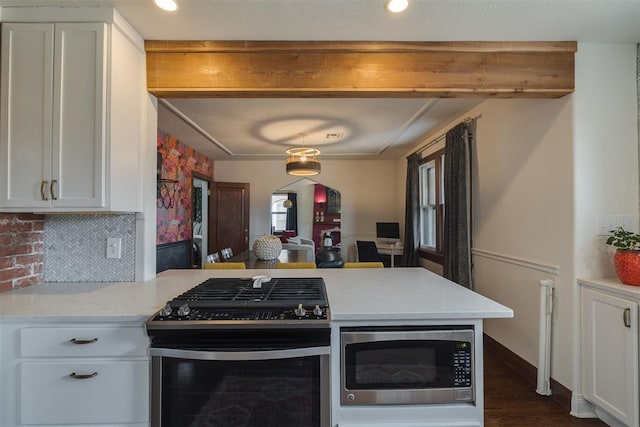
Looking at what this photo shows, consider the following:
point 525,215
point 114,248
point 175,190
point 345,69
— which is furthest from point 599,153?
point 175,190

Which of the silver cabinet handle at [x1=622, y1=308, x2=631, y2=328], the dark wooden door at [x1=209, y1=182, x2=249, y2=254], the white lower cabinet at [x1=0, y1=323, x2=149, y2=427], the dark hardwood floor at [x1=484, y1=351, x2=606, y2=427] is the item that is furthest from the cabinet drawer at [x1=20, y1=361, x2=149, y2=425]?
the dark wooden door at [x1=209, y1=182, x2=249, y2=254]

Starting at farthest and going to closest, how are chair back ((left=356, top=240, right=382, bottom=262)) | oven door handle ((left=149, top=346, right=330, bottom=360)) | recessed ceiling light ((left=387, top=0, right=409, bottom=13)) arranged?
chair back ((left=356, top=240, right=382, bottom=262)), recessed ceiling light ((left=387, top=0, right=409, bottom=13)), oven door handle ((left=149, top=346, right=330, bottom=360))

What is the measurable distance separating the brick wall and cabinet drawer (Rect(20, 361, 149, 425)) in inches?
28.9

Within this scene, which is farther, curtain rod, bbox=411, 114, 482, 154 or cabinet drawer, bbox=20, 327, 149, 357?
curtain rod, bbox=411, 114, 482, 154

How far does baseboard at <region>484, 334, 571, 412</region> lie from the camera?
2.09 metres

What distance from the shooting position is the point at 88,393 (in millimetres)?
1311

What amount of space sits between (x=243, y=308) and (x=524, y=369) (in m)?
2.45

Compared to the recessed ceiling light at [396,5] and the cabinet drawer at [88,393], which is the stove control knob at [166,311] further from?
the recessed ceiling light at [396,5]


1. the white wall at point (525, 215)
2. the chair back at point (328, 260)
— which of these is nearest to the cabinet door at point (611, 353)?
the white wall at point (525, 215)

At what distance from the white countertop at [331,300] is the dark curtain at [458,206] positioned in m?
1.31

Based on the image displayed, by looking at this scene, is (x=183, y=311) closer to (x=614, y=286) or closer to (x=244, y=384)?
(x=244, y=384)

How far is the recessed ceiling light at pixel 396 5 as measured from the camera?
1.59 meters

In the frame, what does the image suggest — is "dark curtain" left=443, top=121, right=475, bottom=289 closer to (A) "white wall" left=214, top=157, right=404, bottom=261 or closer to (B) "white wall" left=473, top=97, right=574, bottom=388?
(B) "white wall" left=473, top=97, right=574, bottom=388

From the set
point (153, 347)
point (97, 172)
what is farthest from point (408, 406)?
point (97, 172)
